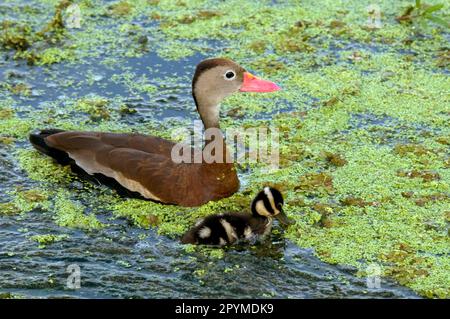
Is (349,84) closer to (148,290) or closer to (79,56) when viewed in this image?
(79,56)

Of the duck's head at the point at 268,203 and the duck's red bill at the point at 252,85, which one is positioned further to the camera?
the duck's red bill at the point at 252,85

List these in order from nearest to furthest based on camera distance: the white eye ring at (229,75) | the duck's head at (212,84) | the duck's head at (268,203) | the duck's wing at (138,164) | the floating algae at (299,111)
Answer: the duck's head at (268,203), the floating algae at (299,111), the duck's wing at (138,164), the duck's head at (212,84), the white eye ring at (229,75)

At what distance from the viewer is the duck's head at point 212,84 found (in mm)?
7152

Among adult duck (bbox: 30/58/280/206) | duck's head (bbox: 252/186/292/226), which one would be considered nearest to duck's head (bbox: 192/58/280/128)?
adult duck (bbox: 30/58/280/206)

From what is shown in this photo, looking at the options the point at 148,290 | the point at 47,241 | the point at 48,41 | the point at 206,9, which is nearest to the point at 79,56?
the point at 48,41

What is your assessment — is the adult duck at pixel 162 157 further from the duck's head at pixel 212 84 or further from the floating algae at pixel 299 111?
the floating algae at pixel 299 111

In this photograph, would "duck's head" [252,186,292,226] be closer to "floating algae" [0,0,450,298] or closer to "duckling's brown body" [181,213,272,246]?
"duckling's brown body" [181,213,272,246]

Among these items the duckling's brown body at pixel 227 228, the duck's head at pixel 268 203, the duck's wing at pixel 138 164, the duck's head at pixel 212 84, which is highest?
the duck's head at pixel 212 84

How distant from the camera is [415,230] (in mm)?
6637

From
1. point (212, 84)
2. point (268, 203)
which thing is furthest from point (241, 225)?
point (212, 84)

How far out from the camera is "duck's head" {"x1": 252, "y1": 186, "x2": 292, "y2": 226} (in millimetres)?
6438

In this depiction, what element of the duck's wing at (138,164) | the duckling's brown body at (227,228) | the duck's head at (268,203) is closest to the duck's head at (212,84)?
the duck's wing at (138,164)

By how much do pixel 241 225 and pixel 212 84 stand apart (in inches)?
53.1
